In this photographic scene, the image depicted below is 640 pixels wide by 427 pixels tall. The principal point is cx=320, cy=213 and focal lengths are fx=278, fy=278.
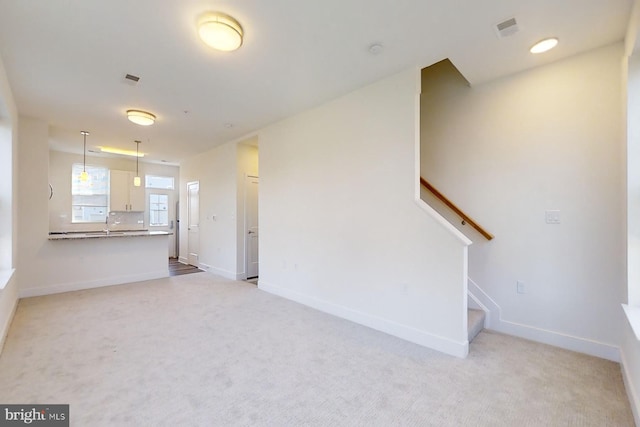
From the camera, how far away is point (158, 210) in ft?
26.8

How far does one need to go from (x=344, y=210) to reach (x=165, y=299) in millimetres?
3043

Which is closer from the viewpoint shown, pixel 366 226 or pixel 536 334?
pixel 536 334

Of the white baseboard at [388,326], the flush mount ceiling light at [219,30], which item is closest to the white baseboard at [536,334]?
the white baseboard at [388,326]

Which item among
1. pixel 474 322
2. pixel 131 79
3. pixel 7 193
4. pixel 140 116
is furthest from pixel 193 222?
pixel 474 322

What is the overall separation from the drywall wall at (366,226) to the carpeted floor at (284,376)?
1.10 ft

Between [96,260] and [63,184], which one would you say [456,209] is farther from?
[63,184]

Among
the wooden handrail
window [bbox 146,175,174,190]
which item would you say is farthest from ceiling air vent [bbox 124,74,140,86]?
window [bbox 146,175,174,190]

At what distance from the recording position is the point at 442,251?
105 inches

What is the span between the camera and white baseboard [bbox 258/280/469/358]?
8.44 ft

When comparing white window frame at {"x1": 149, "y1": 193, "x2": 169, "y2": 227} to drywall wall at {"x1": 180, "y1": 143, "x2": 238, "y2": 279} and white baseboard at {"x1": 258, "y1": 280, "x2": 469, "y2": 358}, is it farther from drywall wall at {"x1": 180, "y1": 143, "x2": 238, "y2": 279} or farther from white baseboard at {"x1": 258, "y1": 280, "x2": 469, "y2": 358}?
white baseboard at {"x1": 258, "y1": 280, "x2": 469, "y2": 358}

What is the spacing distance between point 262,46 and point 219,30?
0.46m

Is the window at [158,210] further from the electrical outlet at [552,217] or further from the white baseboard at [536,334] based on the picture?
the electrical outlet at [552,217]
